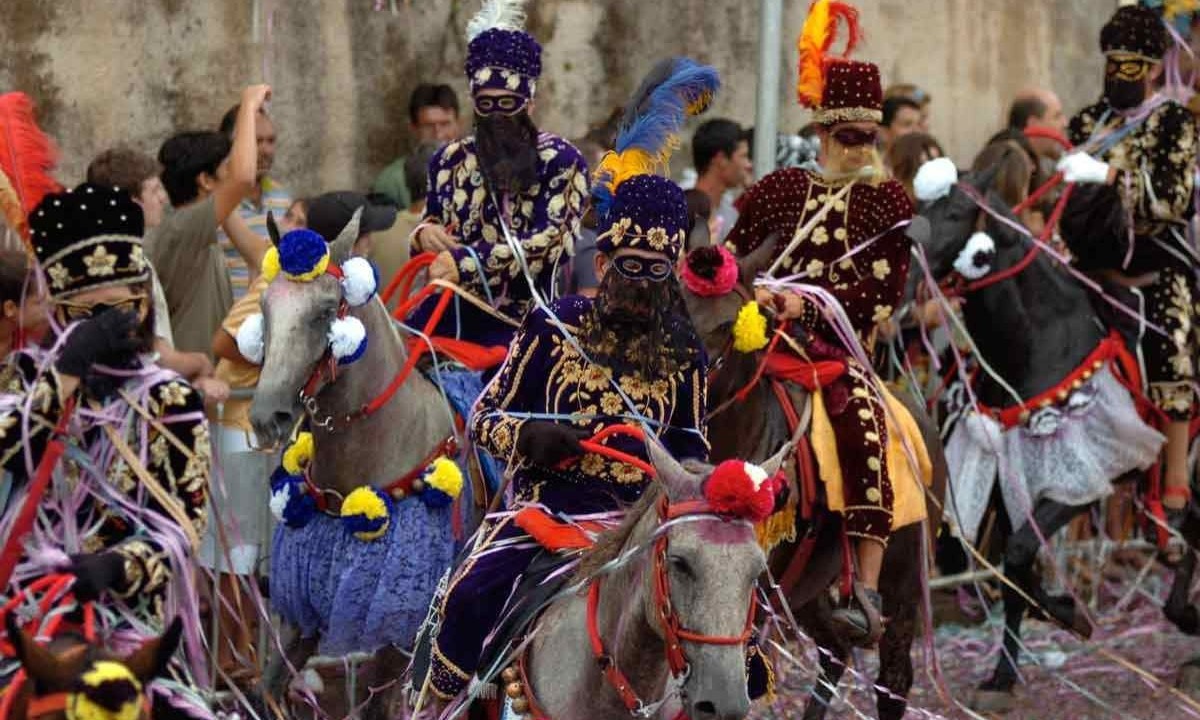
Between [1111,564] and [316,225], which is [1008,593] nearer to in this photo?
[1111,564]

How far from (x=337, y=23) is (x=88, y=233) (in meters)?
6.29

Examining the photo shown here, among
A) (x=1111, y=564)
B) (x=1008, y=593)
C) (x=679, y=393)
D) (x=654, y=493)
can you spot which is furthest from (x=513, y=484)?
(x=1111, y=564)

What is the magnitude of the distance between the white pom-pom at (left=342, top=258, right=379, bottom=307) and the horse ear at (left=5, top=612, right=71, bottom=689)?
277cm

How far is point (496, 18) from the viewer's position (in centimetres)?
921

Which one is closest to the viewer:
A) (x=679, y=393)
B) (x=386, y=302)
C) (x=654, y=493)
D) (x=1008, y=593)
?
(x=654, y=493)

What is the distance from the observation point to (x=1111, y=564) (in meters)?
12.8

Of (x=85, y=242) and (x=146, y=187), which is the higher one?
(x=85, y=242)

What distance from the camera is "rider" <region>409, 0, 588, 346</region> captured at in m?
8.80

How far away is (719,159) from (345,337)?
4.75 meters

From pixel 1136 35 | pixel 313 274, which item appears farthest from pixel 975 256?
pixel 313 274

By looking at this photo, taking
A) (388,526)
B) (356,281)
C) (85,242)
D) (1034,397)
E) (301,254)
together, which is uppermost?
(85,242)

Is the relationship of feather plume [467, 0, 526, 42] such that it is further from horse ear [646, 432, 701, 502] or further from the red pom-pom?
the red pom-pom

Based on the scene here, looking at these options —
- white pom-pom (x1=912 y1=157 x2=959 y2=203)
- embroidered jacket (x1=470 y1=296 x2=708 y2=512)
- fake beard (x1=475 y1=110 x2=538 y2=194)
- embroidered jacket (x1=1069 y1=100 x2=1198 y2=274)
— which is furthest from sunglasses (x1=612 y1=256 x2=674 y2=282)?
embroidered jacket (x1=1069 y1=100 x2=1198 y2=274)

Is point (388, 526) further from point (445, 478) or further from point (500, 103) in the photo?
point (500, 103)
